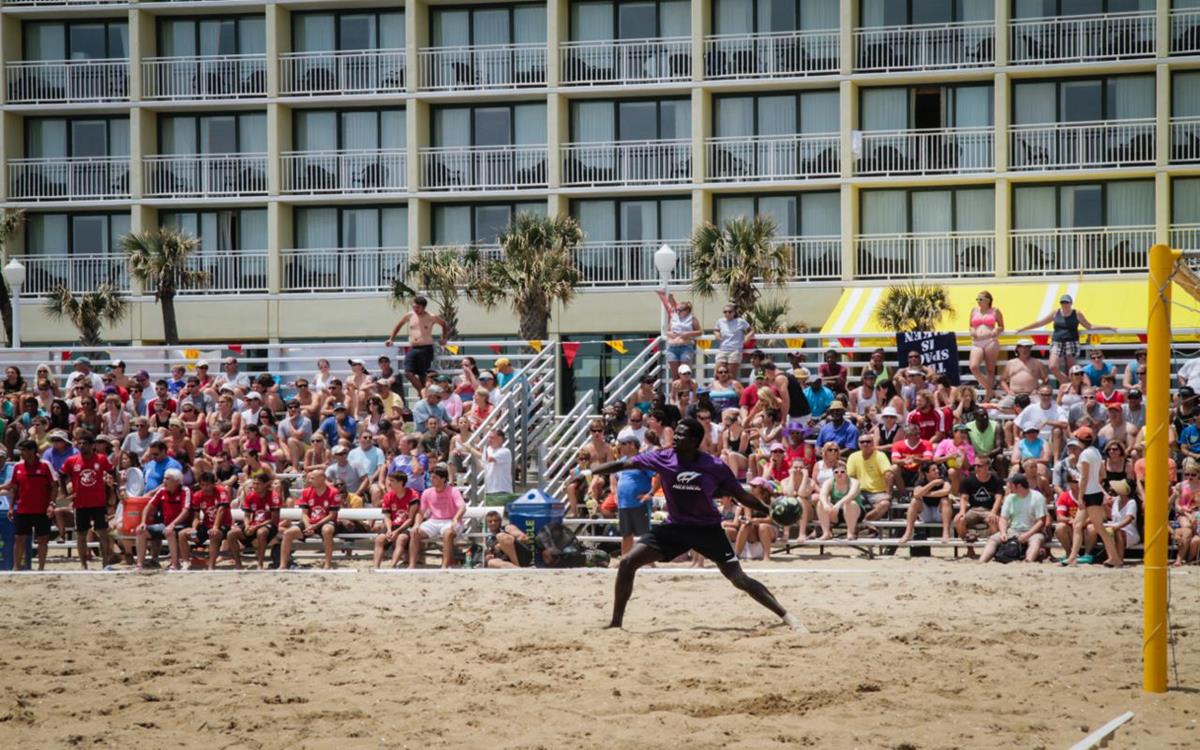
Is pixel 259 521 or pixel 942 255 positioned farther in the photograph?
pixel 942 255

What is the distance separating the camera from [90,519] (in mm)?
18531

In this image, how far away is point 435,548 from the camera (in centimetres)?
1897

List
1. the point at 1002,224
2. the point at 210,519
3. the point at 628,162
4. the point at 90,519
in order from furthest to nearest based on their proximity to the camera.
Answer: the point at 628,162 < the point at 1002,224 < the point at 90,519 < the point at 210,519

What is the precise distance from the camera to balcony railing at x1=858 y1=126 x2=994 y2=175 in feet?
122

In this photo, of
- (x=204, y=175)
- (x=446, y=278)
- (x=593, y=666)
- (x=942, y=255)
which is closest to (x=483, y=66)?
(x=446, y=278)

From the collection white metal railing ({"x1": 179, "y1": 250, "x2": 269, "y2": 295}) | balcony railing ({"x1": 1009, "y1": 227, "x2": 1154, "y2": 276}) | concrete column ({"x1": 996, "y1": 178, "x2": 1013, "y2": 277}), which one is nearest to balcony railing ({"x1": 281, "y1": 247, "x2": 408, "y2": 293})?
white metal railing ({"x1": 179, "y1": 250, "x2": 269, "y2": 295})

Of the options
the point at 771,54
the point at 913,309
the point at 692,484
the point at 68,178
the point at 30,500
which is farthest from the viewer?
the point at 68,178

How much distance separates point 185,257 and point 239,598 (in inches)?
1009

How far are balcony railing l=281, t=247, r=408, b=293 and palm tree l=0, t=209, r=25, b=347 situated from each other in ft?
22.2

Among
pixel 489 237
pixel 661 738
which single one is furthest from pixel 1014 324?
pixel 661 738

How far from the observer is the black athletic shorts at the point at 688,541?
38.3 feet

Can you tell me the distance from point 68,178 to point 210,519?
84.5 ft

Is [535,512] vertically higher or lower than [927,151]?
lower

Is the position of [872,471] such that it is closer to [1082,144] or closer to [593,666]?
[593,666]
